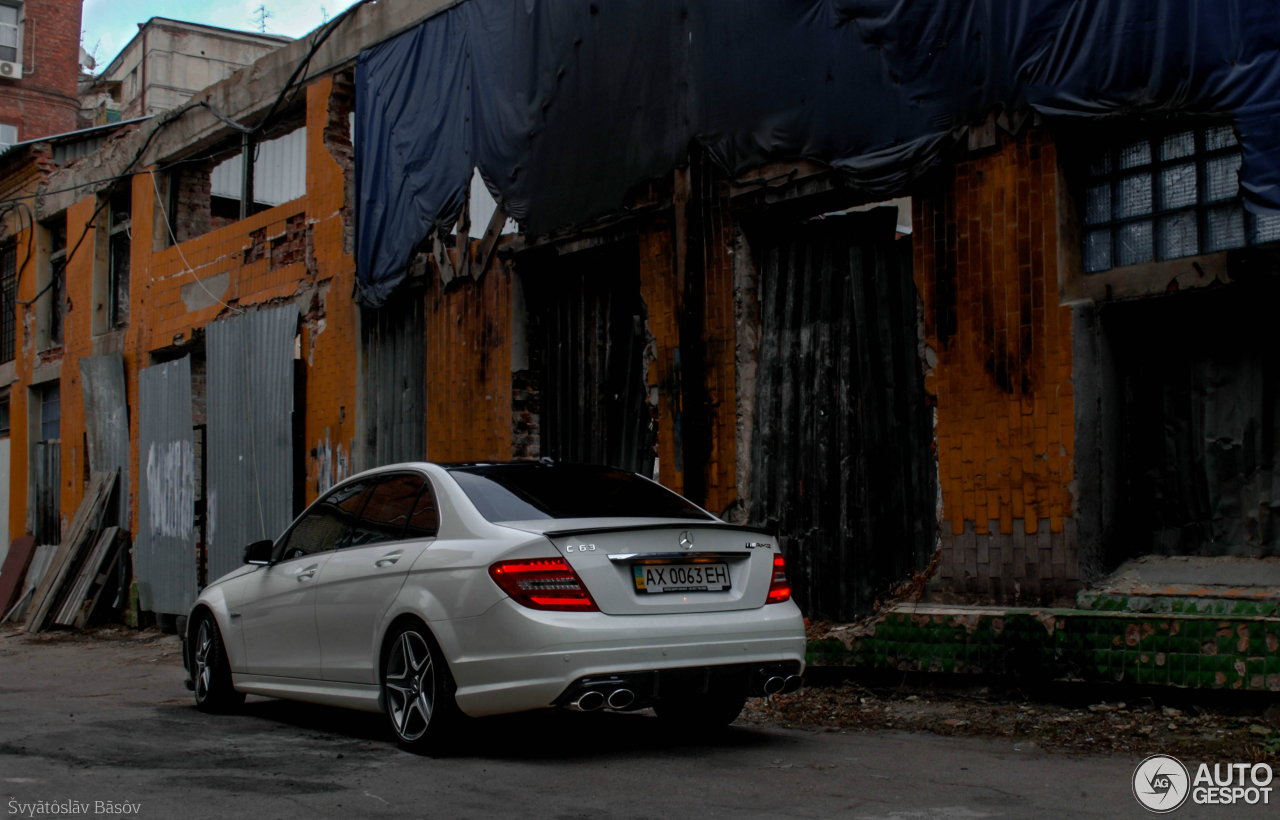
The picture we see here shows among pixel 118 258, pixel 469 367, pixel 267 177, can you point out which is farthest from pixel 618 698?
pixel 267 177

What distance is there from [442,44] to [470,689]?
27.3 feet

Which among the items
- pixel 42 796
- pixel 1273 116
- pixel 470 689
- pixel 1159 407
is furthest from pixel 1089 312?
pixel 42 796

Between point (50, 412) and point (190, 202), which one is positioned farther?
point (50, 412)

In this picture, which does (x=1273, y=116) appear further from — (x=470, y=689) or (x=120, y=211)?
(x=120, y=211)

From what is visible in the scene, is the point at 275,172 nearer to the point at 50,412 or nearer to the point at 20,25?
the point at 50,412

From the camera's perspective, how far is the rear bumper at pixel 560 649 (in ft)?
17.4

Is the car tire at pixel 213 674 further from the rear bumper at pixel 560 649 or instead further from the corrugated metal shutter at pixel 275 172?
the corrugated metal shutter at pixel 275 172

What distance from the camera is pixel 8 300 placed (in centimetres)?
2106

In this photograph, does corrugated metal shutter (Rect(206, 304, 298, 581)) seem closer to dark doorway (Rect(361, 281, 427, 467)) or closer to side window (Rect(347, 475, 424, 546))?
dark doorway (Rect(361, 281, 427, 467))

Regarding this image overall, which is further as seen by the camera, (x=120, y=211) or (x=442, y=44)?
(x=120, y=211)

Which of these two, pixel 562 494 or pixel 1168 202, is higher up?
pixel 1168 202

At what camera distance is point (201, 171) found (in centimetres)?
1688

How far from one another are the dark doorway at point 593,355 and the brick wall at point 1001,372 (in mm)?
2828

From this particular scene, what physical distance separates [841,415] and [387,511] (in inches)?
136
